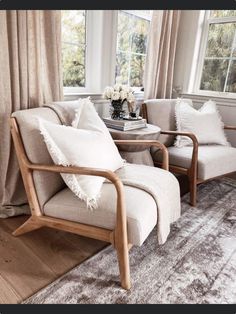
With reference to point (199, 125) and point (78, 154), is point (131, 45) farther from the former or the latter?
point (78, 154)

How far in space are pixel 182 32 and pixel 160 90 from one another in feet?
2.43

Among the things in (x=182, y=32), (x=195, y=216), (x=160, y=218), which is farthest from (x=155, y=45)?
(x=160, y=218)

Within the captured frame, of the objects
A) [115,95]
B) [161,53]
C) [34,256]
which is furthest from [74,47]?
[34,256]

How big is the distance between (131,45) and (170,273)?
2.12 meters

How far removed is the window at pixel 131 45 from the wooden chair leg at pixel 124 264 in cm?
170

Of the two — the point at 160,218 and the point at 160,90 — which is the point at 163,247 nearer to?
the point at 160,218

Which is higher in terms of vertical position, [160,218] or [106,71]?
[106,71]

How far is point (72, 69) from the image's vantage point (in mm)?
2156

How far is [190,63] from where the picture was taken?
9.53 ft

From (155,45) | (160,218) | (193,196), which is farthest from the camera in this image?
(155,45)

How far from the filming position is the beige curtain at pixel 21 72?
1476 millimetres

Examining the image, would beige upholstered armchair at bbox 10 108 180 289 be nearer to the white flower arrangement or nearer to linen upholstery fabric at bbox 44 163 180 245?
linen upholstery fabric at bbox 44 163 180 245

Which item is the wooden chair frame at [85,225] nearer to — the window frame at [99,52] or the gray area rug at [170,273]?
the gray area rug at [170,273]

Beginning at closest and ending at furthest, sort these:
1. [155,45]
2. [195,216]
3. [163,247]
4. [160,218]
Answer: [160,218] < [163,247] < [195,216] < [155,45]
